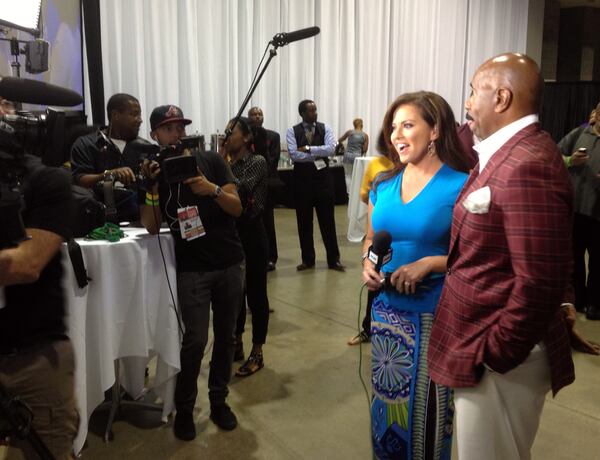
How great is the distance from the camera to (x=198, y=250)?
2.47 m

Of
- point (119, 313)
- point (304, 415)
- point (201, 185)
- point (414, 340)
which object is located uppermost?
point (201, 185)

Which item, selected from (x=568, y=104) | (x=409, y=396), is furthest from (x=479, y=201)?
(x=568, y=104)

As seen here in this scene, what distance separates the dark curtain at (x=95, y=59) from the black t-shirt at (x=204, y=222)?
4216mm

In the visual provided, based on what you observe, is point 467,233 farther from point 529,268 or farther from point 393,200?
point 393,200

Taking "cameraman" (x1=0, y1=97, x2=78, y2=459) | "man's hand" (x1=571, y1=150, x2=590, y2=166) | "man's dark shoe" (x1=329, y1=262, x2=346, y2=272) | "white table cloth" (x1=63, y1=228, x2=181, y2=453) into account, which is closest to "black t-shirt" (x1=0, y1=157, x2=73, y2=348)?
"cameraman" (x1=0, y1=97, x2=78, y2=459)

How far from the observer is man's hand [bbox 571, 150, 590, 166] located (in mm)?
4051

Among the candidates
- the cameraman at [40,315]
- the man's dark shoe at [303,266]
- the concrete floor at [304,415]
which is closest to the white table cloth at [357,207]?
the man's dark shoe at [303,266]

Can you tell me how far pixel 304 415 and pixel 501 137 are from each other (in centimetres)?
193

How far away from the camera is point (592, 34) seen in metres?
13.0

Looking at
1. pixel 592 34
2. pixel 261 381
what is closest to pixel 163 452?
pixel 261 381

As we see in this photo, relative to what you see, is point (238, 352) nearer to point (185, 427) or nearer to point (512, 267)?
point (185, 427)

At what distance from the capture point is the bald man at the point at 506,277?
117 cm

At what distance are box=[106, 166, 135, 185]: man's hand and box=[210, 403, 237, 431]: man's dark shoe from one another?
1.14 metres

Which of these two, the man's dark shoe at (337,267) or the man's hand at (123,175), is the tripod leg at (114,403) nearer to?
the man's hand at (123,175)
